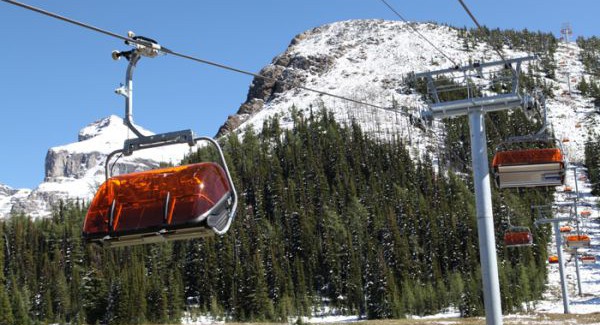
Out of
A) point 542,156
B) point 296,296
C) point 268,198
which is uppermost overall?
point 268,198

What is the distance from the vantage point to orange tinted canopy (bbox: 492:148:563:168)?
A: 65.3 feet

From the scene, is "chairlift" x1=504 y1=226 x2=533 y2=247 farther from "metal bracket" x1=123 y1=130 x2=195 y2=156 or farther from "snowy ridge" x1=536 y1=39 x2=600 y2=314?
"metal bracket" x1=123 y1=130 x2=195 y2=156

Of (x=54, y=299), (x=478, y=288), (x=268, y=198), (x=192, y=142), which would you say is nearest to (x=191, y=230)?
(x=192, y=142)

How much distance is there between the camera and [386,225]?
110625 millimetres

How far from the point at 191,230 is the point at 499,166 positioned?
12706mm

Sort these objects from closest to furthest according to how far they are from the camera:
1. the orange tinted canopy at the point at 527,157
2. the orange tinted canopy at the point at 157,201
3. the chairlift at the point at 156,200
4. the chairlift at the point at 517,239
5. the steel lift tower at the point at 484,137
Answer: the chairlift at the point at 156,200, the orange tinted canopy at the point at 157,201, the steel lift tower at the point at 484,137, the orange tinted canopy at the point at 527,157, the chairlift at the point at 517,239

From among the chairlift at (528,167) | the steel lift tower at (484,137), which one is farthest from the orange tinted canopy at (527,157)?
the steel lift tower at (484,137)

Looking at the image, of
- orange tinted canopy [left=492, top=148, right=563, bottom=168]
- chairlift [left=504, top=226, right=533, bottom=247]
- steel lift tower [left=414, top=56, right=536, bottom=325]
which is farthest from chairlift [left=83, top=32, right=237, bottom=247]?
→ chairlift [left=504, top=226, right=533, bottom=247]

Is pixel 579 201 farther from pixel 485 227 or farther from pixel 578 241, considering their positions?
pixel 485 227

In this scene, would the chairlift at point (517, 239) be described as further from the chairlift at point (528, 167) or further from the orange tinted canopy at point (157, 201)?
the orange tinted canopy at point (157, 201)

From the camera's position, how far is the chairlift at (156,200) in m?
9.77

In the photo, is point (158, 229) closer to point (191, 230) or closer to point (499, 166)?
point (191, 230)

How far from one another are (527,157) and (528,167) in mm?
318

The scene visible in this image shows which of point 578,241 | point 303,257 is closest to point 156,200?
point 578,241
